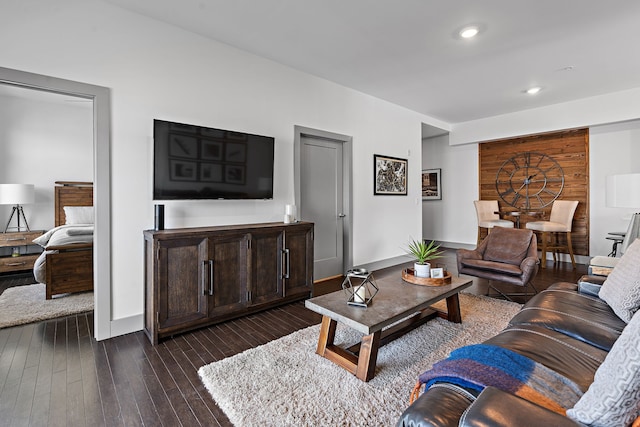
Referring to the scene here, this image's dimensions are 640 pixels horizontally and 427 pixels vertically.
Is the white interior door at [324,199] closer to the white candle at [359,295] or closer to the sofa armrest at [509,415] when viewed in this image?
the white candle at [359,295]

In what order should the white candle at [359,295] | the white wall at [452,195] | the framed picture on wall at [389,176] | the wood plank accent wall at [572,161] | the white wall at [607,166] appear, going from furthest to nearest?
the white wall at [452,195] → the wood plank accent wall at [572,161] → the framed picture on wall at [389,176] → the white wall at [607,166] → the white candle at [359,295]

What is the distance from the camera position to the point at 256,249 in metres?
3.10

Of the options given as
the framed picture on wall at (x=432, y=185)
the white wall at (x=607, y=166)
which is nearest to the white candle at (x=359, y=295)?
Answer: the white wall at (x=607, y=166)

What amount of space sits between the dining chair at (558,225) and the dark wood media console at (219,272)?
409cm

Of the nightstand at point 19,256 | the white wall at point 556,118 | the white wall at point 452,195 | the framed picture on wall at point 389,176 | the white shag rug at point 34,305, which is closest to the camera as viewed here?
the white shag rug at point 34,305

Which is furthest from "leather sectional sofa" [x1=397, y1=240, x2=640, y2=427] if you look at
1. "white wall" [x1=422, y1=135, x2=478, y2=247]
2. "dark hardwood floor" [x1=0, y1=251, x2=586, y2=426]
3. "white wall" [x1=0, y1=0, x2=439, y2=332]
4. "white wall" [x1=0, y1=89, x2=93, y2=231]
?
"white wall" [x1=0, y1=89, x2=93, y2=231]

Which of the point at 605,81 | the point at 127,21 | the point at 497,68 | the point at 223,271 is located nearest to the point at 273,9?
the point at 127,21

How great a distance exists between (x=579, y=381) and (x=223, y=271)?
251 centimetres

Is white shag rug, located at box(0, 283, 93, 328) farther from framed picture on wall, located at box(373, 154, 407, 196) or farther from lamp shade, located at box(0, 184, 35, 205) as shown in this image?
framed picture on wall, located at box(373, 154, 407, 196)

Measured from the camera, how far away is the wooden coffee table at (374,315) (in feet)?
6.43

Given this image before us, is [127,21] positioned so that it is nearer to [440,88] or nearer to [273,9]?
[273,9]

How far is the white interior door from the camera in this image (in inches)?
166

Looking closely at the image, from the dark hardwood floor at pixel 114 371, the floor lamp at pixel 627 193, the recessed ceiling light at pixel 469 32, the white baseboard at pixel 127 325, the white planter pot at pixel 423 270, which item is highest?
the recessed ceiling light at pixel 469 32

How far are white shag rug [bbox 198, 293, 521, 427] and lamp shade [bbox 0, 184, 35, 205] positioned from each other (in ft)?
14.1
